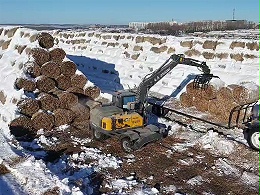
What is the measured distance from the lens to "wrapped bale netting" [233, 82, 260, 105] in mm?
15358

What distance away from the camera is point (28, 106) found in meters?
14.4

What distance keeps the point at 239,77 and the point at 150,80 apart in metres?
7.71

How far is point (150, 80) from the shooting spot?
1388 cm

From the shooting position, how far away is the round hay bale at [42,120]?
47.7 feet

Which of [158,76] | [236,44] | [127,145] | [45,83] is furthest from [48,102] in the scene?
[236,44]

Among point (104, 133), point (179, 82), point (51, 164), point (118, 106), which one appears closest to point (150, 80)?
point (118, 106)

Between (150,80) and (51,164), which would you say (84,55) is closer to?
(150,80)

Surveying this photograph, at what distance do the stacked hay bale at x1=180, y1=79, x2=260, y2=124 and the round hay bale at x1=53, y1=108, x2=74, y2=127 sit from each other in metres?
6.02

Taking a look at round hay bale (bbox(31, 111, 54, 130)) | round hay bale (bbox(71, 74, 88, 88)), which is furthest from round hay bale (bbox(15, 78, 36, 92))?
round hay bale (bbox(71, 74, 88, 88))

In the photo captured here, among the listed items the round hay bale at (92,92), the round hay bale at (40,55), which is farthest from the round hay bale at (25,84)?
the round hay bale at (92,92)

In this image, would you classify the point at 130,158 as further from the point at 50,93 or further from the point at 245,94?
the point at 245,94

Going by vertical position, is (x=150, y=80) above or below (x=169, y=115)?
above

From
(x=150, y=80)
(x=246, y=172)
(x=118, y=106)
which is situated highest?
(x=150, y=80)

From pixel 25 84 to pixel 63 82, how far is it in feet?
6.67
